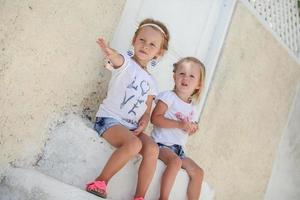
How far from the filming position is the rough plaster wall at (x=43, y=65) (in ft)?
7.69

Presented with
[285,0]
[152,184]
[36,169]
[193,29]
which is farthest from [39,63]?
[285,0]

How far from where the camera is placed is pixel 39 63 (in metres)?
2.50

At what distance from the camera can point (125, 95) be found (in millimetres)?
2760

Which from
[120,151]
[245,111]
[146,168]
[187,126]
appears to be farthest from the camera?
[245,111]

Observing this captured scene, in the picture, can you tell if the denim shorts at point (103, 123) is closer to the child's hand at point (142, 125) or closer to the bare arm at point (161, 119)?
the child's hand at point (142, 125)

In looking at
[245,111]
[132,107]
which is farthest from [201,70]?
[245,111]

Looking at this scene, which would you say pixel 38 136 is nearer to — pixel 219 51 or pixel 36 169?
pixel 36 169

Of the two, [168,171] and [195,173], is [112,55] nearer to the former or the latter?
[168,171]

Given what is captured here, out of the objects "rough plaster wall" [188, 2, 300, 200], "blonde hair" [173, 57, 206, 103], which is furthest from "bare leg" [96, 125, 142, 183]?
"rough plaster wall" [188, 2, 300, 200]

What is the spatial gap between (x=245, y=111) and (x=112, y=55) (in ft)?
8.18

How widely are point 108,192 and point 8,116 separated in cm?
68

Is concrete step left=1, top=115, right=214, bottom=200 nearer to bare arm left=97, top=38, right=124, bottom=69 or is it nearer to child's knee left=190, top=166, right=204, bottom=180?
bare arm left=97, top=38, right=124, bottom=69

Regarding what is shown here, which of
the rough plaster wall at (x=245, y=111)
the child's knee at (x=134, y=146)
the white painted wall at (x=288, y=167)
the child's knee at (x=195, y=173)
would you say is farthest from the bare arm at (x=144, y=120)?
the white painted wall at (x=288, y=167)

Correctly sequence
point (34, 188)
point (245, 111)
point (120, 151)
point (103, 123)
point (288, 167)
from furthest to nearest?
point (288, 167)
point (245, 111)
point (103, 123)
point (120, 151)
point (34, 188)
